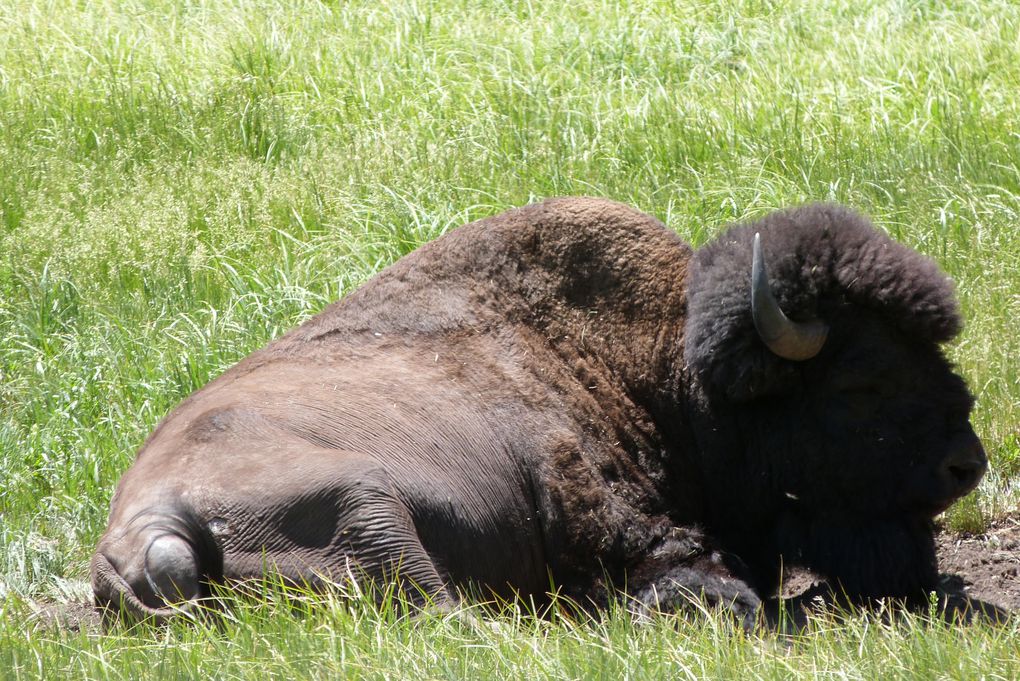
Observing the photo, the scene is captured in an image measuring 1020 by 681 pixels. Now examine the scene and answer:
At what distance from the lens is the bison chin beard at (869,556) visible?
4629 millimetres

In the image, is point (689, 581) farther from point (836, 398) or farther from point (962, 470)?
point (962, 470)

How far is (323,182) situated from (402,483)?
4.73 metres

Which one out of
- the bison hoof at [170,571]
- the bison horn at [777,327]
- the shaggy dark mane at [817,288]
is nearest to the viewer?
the bison hoof at [170,571]

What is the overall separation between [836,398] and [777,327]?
0.39 metres

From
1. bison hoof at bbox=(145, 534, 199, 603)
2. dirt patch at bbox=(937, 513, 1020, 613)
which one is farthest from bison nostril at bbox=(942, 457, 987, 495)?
bison hoof at bbox=(145, 534, 199, 603)

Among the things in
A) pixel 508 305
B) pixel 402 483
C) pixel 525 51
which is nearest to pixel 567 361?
pixel 508 305

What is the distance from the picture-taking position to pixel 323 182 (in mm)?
8648

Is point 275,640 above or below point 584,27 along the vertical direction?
below

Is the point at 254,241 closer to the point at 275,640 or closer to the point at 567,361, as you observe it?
the point at 567,361

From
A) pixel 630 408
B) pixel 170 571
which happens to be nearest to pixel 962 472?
pixel 630 408

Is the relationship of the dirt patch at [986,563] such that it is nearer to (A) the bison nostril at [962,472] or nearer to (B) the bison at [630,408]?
(B) the bison at [630,408]

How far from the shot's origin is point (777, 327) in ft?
15.1

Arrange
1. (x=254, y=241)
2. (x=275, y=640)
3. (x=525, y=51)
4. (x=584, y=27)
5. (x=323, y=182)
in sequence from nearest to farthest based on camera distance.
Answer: (x=275, y=640) → (x=254, y=241) → (x=323, y=182) → (x=525, y=51) → (x=584, y=27)

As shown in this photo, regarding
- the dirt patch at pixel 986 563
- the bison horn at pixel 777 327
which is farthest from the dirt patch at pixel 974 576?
the bison horn at pixel 777 327
